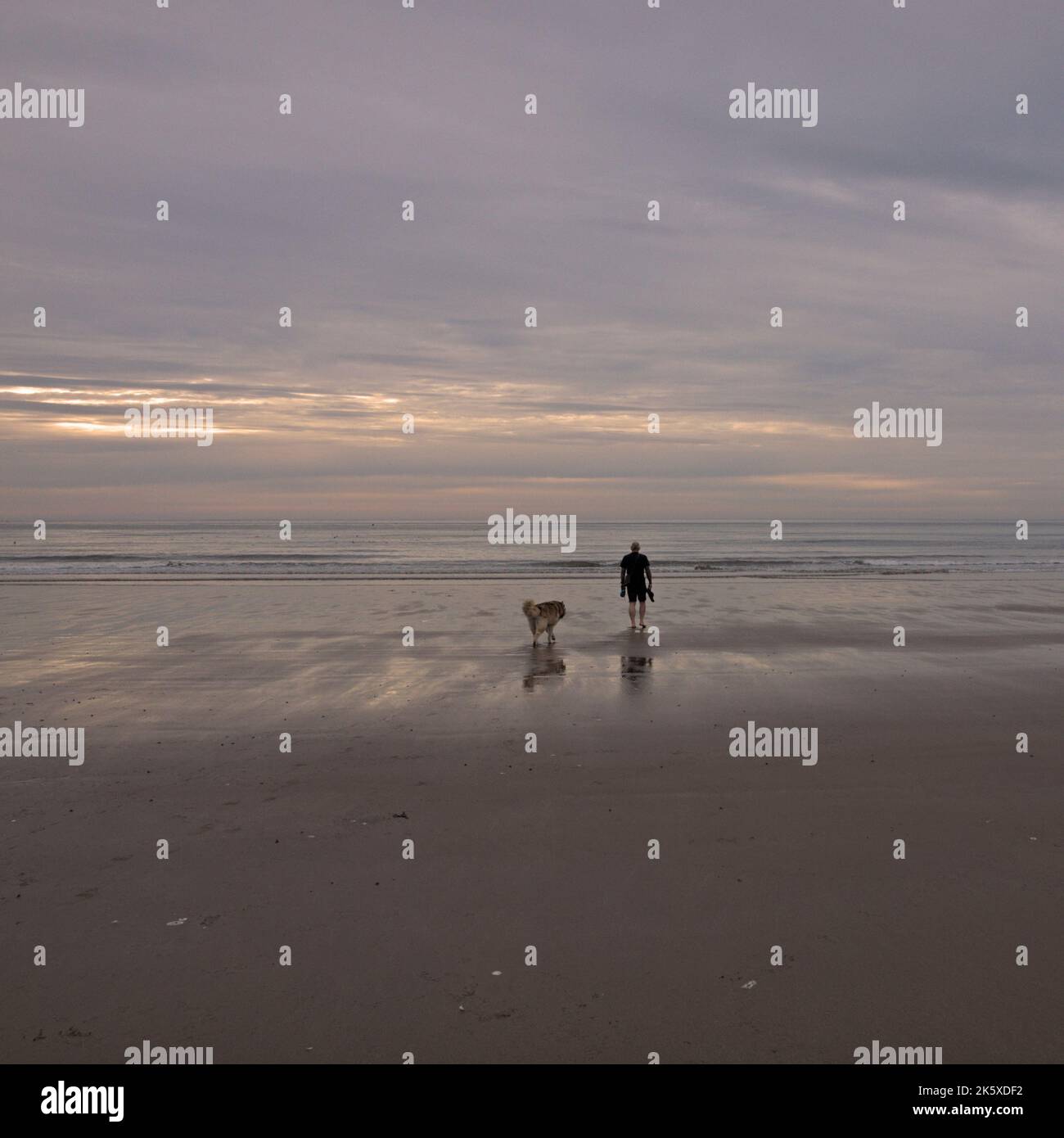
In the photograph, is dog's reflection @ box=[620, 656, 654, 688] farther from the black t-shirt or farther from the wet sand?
the black t-shirt

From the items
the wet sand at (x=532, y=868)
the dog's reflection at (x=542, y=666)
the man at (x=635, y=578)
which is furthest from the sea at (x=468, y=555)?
the wet sand at (x=532, y=868)

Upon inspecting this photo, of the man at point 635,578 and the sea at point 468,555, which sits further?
the sea at point 468,555

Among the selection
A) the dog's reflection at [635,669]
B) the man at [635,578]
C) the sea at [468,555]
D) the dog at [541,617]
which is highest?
the sea at [468,555]

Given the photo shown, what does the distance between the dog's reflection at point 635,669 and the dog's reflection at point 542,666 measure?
3.34 feet

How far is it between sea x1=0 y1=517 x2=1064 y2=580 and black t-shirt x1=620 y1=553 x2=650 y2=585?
1509 cm

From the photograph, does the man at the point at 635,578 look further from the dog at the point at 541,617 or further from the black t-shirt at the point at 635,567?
the dog at the point at 541,617

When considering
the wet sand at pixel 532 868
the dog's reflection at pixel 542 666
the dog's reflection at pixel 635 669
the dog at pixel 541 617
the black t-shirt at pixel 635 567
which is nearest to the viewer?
the wet sand at pixel 532 868

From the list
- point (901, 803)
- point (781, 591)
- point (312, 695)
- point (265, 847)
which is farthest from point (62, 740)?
point (781, 591)

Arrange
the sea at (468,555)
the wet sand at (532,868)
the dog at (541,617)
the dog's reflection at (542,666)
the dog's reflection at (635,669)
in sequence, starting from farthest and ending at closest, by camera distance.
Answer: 1. the sea at (468,555)
2. the dog at (541,617)
3. the dog's reflection at (542,666)
4. the dog's reflection at (635,669)
5. the wet sand at (532,868)

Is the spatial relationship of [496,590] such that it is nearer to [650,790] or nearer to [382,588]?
[382,588]

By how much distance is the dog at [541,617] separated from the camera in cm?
1586

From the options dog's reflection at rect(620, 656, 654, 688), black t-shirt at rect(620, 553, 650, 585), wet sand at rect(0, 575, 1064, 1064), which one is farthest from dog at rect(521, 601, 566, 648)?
wet sand at rect(0, 575, 1064, 1064)

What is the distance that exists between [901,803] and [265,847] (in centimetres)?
535

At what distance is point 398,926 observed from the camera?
200 inches
